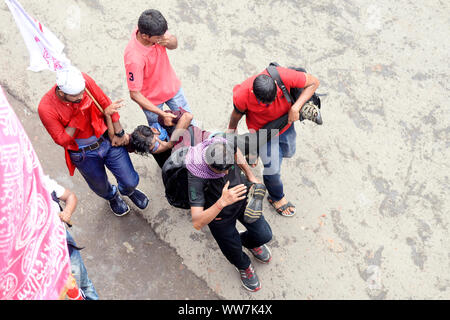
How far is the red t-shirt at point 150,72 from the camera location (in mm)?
3742

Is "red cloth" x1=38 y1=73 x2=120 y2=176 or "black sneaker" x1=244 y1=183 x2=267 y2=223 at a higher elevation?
"red cloth" x1=38 y1=73 x2=120 y2=176

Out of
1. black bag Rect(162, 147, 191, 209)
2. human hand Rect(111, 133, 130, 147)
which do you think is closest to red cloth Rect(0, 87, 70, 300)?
black bag Rect(162, 147, 191, 209)

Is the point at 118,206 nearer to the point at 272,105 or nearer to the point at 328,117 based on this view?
the point at 272,105

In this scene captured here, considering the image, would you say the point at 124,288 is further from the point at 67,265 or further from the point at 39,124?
the point at 39,124

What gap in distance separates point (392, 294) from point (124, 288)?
8.74 ft

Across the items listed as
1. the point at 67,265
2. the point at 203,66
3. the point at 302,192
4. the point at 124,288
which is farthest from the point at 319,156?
the point at 67,265

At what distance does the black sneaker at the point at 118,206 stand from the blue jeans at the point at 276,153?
155 cm

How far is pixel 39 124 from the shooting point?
495cm

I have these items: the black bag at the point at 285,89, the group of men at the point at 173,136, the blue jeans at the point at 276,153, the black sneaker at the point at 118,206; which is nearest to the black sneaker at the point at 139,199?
the group of men at the point at 173,136

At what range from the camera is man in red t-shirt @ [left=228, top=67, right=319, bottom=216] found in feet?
11.1

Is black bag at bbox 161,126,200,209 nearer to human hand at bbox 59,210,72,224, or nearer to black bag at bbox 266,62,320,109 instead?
human hand at bbox 59,210,72,224

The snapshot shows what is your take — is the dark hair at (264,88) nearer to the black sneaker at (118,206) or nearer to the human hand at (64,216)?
the human hand at (64,216)

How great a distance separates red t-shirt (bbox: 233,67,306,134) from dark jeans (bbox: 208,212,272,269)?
3.07 ft
